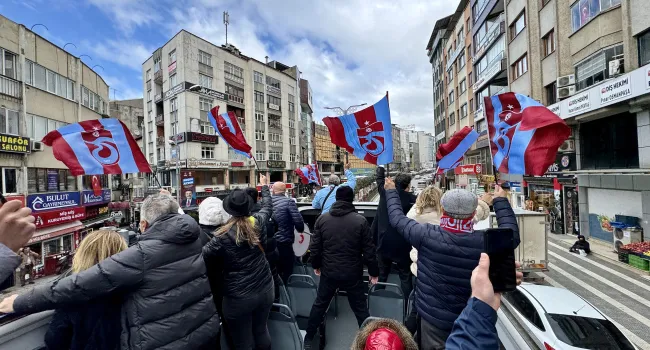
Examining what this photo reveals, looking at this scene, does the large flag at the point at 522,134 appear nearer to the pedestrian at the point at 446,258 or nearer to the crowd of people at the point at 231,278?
the crowd of people at the point at 231,278

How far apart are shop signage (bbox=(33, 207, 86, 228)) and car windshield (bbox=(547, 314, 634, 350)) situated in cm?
2042

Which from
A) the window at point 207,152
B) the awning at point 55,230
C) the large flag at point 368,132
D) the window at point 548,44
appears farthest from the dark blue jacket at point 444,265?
the window at point 207,152

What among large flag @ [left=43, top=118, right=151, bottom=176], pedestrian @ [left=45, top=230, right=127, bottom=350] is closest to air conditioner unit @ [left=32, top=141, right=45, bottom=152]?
large flag @ [left=43, top=118, right=151, bottom=176]

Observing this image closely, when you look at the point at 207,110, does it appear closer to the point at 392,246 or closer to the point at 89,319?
the point at 392,246

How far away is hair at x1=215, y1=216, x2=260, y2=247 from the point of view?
2.77m

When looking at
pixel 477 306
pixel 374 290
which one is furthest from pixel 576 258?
pixel 477 306

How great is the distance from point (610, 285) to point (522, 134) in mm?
8826

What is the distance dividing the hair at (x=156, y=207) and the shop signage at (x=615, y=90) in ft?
50.3

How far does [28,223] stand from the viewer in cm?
152

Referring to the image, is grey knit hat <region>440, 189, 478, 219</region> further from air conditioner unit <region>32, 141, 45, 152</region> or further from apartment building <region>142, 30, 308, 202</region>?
apartment building <region>142, 30, 308, 202</region>

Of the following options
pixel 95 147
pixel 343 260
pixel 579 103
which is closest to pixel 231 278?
pixel 343 260

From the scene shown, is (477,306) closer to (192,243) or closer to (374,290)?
(192,243)

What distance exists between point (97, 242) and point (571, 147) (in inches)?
804

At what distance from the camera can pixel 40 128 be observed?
1719 centimetres
